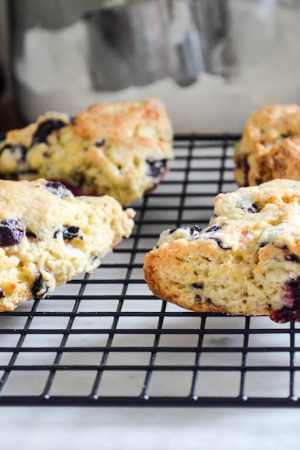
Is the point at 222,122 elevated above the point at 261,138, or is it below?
below

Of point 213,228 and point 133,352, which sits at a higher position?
point 213,228

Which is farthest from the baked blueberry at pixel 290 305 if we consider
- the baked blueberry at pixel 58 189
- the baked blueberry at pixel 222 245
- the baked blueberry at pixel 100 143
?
the baked blueberry at pixel 100 143

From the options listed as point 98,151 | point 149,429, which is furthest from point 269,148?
point 149,429

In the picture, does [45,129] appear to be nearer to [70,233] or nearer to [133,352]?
[70,233]

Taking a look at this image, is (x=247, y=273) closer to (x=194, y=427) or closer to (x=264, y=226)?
(x=264, y=226)

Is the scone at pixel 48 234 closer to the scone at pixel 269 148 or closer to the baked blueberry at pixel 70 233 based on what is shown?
the baked blueberry at pixel 70 233

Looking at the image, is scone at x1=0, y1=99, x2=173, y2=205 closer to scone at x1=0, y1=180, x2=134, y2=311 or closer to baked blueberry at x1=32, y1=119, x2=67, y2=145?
baked blueberry at x1=32, y1=119, x2=67, y2=145

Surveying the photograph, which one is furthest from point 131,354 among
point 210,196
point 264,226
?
point 210,196
